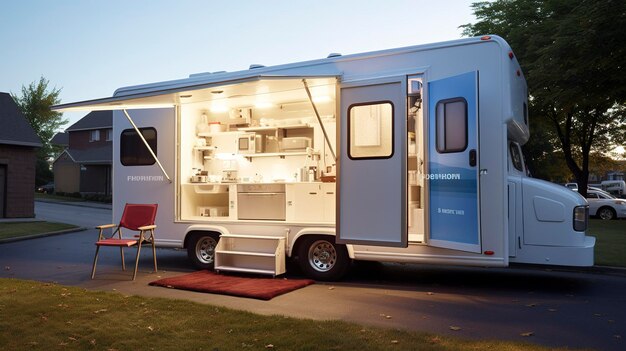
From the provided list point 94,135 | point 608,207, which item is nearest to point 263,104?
point 608,207

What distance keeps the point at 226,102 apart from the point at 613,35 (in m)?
9.55

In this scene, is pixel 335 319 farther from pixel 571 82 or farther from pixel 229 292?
pixel 571 82

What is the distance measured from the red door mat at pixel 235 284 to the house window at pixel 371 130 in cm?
211

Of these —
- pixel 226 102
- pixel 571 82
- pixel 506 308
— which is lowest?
pixel 506 308

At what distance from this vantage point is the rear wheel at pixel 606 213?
75.7 ft

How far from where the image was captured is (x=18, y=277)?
8.74 m

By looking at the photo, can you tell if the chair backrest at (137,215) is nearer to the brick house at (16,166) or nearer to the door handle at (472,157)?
the door handle at (472,157)

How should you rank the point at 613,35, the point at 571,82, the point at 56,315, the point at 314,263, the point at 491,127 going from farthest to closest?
the point at 571,82 < the point at 613,35 < the point at 314,263 < the point at 491,127 < the point at 56,315

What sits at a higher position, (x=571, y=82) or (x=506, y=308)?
(x=571, y=82)


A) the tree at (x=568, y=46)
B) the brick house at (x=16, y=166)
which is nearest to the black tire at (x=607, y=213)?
the tree at (x=568, y=46)

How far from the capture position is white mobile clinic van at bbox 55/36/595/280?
7.06 metres

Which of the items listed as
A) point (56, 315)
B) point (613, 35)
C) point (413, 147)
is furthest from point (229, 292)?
point (613, 35)

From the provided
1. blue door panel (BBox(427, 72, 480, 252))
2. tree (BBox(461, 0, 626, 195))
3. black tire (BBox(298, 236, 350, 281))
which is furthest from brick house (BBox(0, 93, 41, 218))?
blue door panel (BBox(427, 72, 480, 252))

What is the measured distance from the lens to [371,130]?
7691mm
